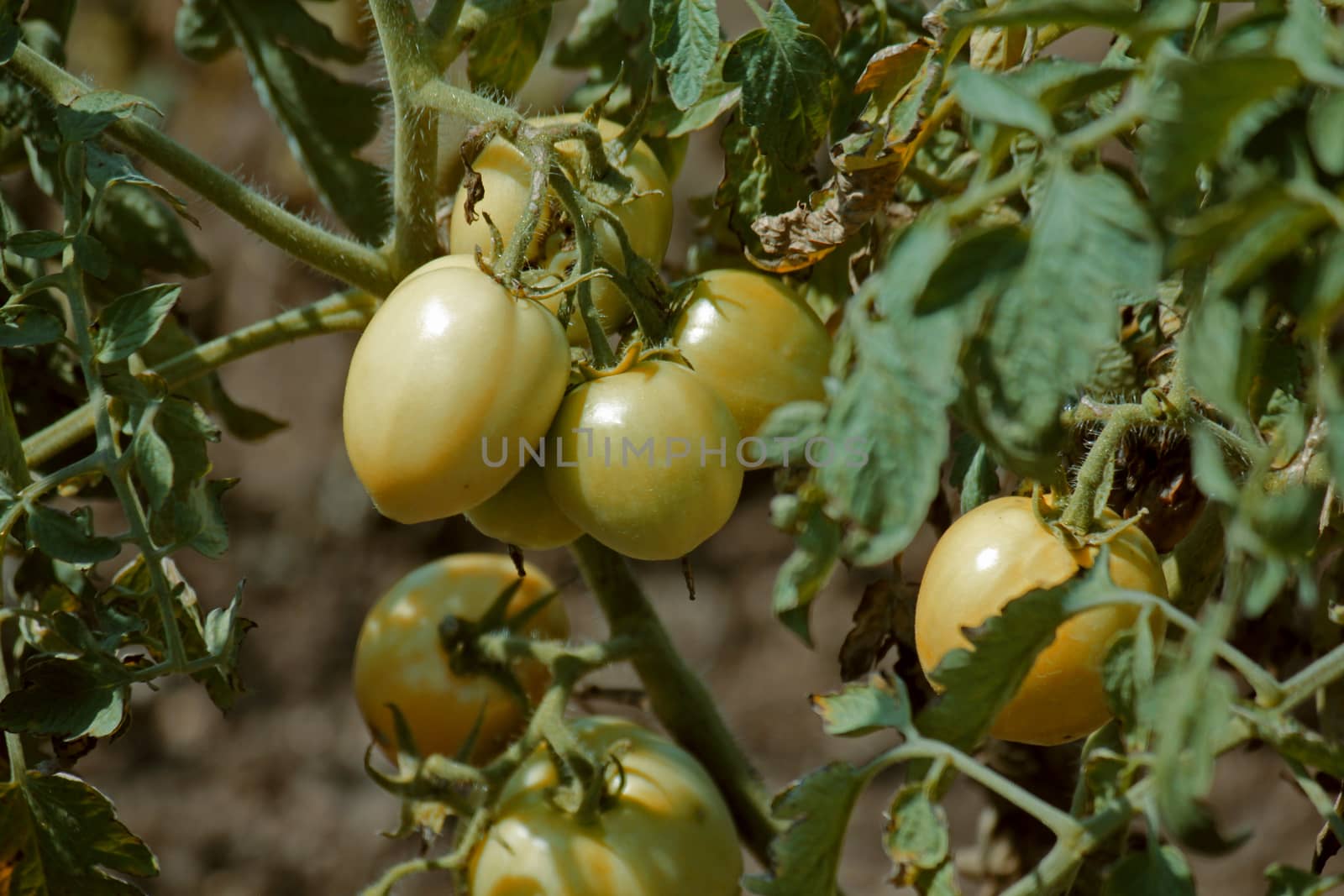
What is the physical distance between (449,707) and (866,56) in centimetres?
58

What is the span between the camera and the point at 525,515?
2.54 ft

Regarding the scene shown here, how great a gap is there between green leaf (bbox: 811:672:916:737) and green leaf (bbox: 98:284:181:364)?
431mm

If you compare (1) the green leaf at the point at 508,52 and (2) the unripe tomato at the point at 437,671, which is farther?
(2) the unripe tomato at the point at 437,671

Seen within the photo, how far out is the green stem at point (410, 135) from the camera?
789 millimetres

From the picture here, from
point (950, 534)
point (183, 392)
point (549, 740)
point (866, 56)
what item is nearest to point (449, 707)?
point (549, 740)

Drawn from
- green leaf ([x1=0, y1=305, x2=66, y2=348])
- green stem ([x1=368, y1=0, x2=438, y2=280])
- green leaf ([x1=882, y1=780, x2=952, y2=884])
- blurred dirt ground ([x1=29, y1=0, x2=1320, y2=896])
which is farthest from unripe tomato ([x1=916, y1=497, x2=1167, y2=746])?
blurred dirt ground ([x1=29, y1=0, x2=1320, y2=896])

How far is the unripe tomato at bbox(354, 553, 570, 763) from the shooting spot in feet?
3.40

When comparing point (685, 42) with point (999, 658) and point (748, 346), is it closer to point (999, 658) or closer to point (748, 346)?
point (748, 346)

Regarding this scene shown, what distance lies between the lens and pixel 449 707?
1.03 m

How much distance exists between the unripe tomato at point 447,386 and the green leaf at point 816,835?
9.5 inches

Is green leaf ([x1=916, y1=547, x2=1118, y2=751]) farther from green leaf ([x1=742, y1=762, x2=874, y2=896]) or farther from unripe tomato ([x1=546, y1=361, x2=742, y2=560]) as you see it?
unripe tomato ([x1=546, y1=361, x2=742, y2=560])

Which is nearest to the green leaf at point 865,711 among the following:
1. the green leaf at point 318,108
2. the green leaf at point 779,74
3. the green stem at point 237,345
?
the green leaf at point 779,74

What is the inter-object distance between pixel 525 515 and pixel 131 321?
0.82ft

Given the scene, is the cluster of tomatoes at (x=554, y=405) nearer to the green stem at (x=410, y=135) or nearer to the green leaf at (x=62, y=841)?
the green stem at (x=410, y=135)
